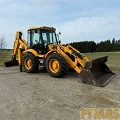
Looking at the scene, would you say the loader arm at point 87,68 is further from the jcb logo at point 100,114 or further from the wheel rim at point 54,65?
the jcb logo at point 100,114

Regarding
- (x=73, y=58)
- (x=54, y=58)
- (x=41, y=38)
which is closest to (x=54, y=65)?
(x=54, y=58)

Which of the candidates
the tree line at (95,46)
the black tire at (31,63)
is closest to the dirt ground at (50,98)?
the black tire at (31,63)

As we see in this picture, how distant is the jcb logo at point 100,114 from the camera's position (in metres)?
6.26

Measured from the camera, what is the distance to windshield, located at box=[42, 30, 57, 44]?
13.5 m

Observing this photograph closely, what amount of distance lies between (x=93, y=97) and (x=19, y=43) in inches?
320

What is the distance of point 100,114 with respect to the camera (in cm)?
652

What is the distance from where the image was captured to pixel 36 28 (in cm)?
1351

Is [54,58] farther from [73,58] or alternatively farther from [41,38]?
[41,38]

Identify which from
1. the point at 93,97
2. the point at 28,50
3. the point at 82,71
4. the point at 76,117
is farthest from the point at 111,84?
the point at 28,50

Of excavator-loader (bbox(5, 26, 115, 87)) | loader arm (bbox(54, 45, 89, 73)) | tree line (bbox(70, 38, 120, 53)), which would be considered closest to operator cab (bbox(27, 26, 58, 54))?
excavator-loader (bbox(5, 26, 115, 87))

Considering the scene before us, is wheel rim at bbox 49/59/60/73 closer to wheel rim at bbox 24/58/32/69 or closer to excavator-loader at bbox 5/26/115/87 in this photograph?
excavator-loader at bbox 5/26/115/87

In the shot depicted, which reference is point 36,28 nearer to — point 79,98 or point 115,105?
point 79,98

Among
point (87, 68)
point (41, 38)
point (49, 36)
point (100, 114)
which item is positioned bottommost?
point (100, 114)

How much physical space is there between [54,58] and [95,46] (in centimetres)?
6047
